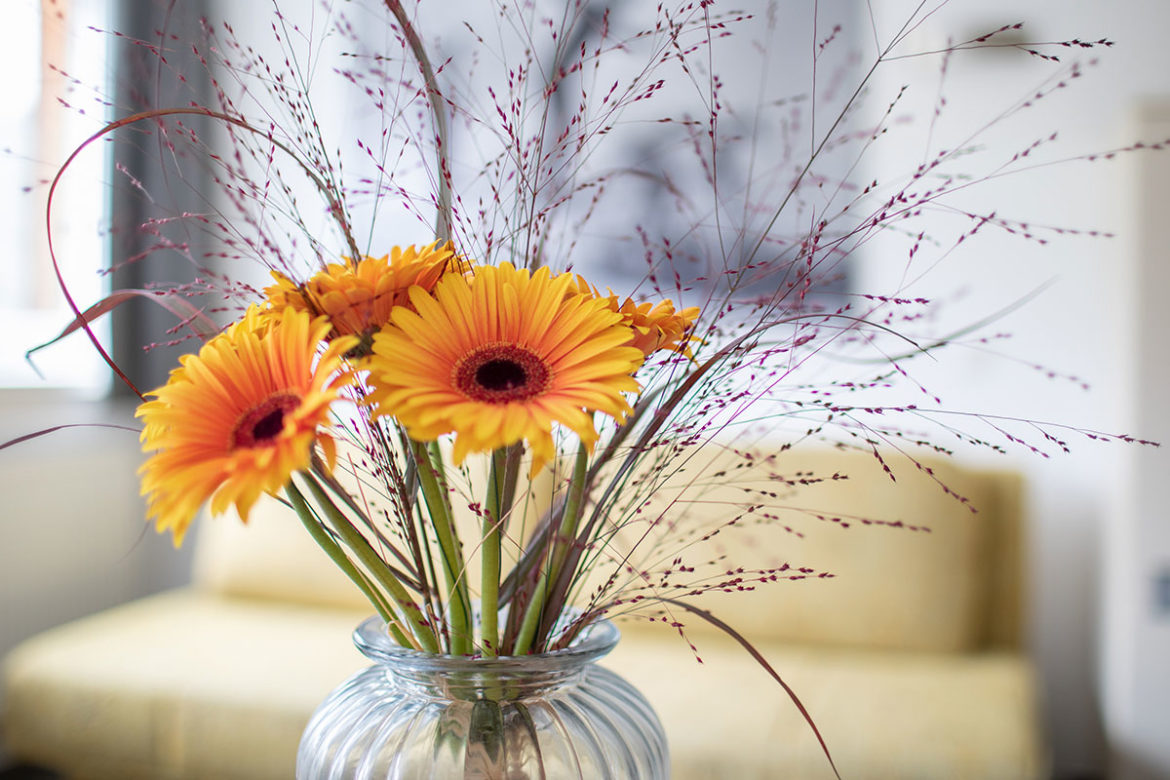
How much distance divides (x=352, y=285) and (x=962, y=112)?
1.88 m

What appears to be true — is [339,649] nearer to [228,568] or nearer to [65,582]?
[228,568]

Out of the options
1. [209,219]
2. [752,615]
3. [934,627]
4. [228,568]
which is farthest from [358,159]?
Answer: [209,219]

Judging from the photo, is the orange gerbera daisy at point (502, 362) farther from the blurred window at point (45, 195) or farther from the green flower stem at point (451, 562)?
the blurred window at point (45, 195)

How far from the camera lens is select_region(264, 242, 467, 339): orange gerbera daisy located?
42cm

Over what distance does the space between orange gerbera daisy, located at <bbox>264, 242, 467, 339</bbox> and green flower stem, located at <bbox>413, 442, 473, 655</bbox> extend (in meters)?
0.09

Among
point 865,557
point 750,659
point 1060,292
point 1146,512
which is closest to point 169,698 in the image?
point 750,659

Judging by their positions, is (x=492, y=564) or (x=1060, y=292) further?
(x=1060, y=292)

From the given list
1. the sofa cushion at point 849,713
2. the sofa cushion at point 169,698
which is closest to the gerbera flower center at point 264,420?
the sofa cushion at point 849,713

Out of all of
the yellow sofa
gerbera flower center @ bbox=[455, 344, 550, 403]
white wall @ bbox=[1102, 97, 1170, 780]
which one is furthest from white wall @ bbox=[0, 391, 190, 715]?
white wall @ bbox=[1102, 97, 1170, 780]

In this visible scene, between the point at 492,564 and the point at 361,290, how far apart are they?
0.52ft

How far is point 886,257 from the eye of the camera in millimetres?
2021

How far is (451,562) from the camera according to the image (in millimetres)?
501

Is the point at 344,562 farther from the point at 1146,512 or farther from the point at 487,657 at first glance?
the point at 1146,512

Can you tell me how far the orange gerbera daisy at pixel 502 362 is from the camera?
1.25ft
